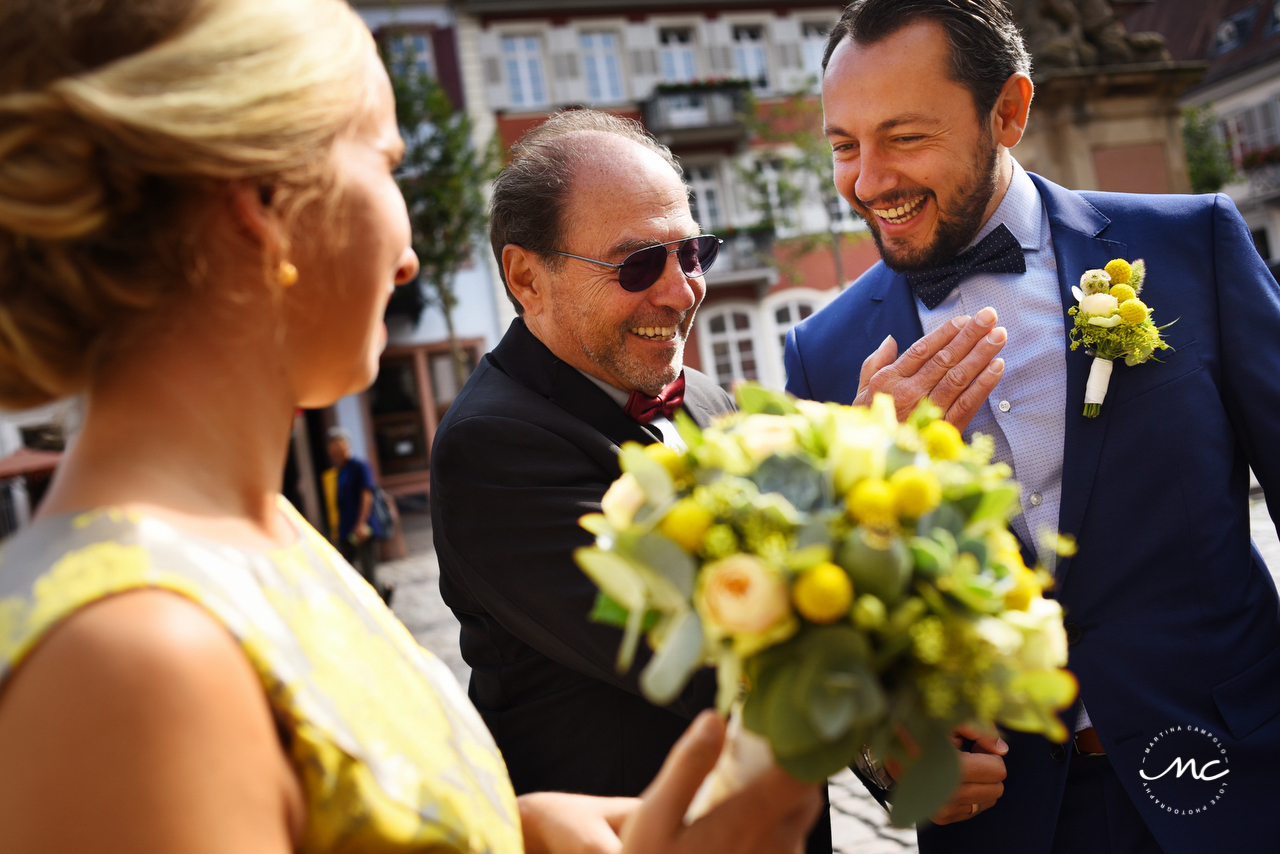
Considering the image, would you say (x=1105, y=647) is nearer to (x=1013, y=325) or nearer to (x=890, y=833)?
(x=1013, y=325)

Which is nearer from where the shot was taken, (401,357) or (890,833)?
(890,833)

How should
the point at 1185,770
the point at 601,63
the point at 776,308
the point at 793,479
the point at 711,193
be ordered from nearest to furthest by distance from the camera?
1. the point at 793,479
2. the point at 1185,770
3. the point at 601,63
4. the point at 711,193
5. the point at 776,308

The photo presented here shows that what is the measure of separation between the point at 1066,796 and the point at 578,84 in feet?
79.3

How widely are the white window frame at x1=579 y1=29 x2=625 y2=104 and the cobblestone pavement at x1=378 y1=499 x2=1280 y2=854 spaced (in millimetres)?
13102

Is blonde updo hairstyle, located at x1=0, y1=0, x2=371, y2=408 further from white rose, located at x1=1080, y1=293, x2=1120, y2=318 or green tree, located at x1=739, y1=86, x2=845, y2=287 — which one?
green tree, located at x1=739, y1=86, x2=845, y2=287

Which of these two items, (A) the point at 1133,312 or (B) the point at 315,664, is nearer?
(B) the point at 315,664

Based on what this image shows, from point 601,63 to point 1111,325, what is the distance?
24.6 m

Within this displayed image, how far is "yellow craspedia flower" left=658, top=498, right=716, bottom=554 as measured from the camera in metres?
1.03

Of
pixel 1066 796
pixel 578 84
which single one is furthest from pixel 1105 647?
pixel 578 84

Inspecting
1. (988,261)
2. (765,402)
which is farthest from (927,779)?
(988,261)

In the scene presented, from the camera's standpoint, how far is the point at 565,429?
209cm

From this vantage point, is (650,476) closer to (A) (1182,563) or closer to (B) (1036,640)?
(B) (1036,640)

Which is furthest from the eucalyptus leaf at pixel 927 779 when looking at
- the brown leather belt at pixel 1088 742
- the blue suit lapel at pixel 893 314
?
Result: the blue suit lapel at pixel 893 314

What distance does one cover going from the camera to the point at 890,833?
4.05m
